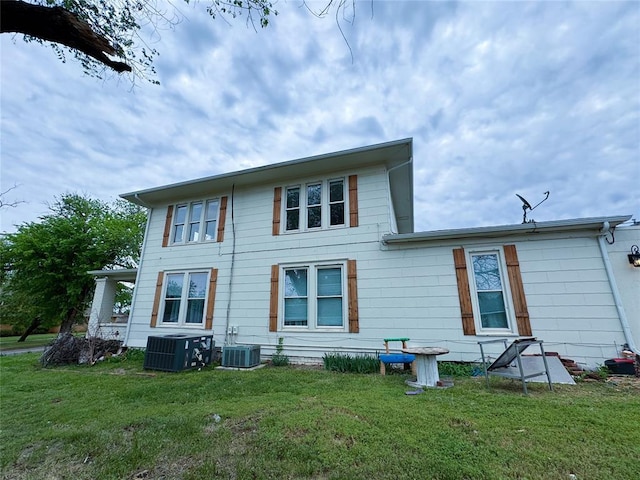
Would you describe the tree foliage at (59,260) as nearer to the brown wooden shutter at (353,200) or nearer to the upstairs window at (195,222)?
the upstairs window at (195,222)

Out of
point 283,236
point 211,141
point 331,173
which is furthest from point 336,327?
point 211,141

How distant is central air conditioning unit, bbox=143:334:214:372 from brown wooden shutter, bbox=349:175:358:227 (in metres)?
5.08

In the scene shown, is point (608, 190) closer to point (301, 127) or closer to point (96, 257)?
A: point (301, 127)

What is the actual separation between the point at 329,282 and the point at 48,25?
623 cm

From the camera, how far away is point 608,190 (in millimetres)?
11531

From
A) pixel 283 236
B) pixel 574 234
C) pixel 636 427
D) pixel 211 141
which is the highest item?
pixel 211 141

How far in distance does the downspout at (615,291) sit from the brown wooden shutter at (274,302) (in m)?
7.13

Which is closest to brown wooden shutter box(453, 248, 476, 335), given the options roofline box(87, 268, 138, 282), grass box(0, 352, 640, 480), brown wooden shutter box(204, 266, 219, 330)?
grass box(0, 352, 640, 480)

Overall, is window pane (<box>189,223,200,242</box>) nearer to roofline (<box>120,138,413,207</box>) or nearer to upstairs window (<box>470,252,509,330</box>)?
roofline (<box>120,138,413,207</box>)

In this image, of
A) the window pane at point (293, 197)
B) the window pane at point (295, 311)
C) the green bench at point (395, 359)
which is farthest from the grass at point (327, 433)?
the window pane at point (293, 197)

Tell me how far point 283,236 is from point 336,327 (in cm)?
294

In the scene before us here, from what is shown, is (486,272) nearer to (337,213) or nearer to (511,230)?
(511,230)

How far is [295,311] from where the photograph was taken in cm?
723

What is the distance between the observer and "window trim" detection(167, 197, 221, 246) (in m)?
8.67
